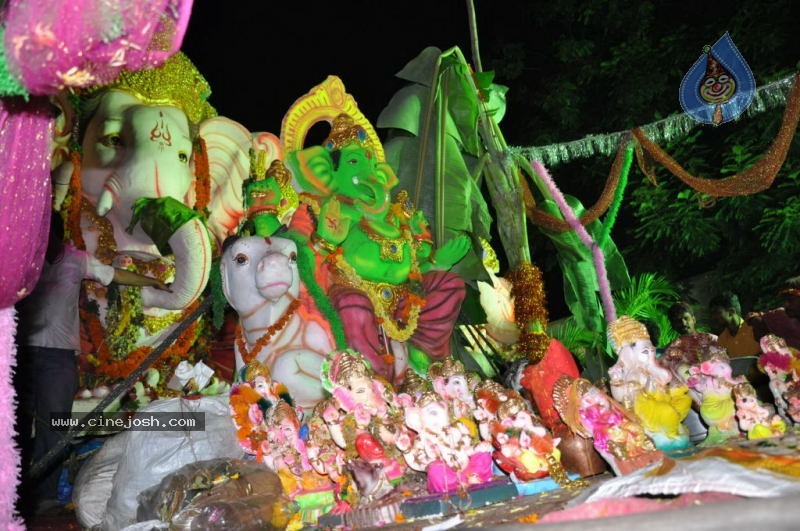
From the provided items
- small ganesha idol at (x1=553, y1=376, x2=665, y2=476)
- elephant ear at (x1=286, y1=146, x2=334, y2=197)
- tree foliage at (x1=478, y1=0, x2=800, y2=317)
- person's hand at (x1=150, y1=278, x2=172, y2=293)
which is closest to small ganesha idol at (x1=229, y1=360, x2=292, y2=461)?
small ganesha idol at (x1=553, y1=376, x2=665, y2=476)

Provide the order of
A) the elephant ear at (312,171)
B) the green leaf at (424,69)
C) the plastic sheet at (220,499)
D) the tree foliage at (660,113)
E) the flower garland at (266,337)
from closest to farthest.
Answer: the plastic sheet at (220,499)
the flower garland at (266,337)
the elephant ear at (312,171)
the green leaf at (424,69)
the tree foliage at (660,113)

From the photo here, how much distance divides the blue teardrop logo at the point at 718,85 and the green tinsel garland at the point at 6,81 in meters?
5.72

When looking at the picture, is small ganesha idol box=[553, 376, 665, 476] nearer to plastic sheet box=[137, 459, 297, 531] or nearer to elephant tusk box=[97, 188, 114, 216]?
plastic sheet box=[137, 459, 297, 531]

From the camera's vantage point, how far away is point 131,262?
625 centimetres

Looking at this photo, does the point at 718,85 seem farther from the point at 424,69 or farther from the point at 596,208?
the point at 424,69

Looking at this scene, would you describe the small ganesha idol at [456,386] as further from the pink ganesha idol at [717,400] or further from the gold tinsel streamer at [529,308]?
the gold tinsel streamer at [529,308]

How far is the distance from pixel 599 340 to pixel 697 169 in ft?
10.9

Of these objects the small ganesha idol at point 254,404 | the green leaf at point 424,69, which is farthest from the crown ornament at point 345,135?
the small ganesha idol at point 254,404

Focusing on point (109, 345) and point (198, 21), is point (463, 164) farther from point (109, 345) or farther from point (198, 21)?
point (198, 21)

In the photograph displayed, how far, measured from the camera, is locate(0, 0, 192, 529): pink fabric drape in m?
2.04

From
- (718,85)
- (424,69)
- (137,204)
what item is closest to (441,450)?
(137,204)

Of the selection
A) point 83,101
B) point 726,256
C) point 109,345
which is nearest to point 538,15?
point 726,256

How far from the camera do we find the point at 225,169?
6.93m

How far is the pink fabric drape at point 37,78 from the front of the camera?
2.04 m
